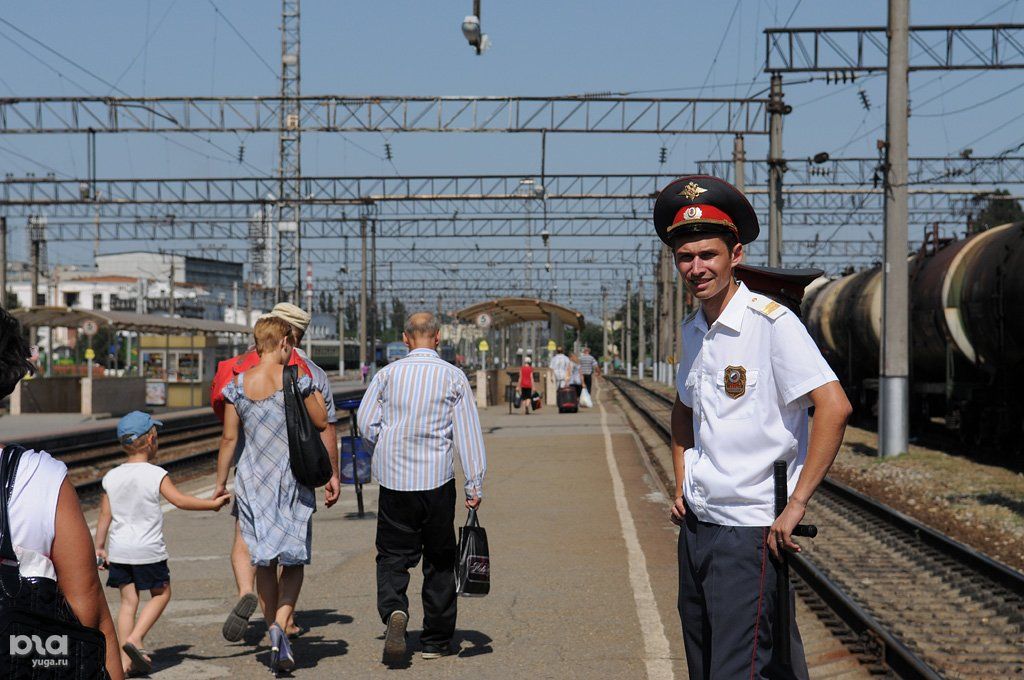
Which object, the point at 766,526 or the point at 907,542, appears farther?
the point at 907,542

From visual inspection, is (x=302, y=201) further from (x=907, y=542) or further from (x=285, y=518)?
(x=285, y=518)

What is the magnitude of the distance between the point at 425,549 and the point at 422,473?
0.43m

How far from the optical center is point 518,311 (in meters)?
36.2

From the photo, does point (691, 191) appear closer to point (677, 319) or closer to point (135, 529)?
point (135, 529)

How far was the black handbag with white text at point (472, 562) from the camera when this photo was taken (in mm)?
7199

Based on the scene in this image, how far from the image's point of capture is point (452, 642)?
731 cm

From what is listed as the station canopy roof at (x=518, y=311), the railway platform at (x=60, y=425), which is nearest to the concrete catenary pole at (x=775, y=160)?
the station canopy roof at (x=518, y=311)

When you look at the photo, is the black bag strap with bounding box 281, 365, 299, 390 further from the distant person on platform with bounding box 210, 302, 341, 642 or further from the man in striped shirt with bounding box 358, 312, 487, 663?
the man in striped shirt with bounding box 358, 312, 487, 663

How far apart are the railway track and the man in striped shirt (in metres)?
2.25

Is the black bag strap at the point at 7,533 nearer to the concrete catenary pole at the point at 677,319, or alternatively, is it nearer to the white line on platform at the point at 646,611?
the white line on platform at the point at 646,611

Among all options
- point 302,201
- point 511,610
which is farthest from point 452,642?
point 302,201

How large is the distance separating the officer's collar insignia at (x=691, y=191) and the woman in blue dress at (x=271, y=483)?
323 centimetres

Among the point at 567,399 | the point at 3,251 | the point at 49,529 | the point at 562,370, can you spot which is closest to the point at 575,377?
the point at 562,370

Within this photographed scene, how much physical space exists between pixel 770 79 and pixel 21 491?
26.0 meters
